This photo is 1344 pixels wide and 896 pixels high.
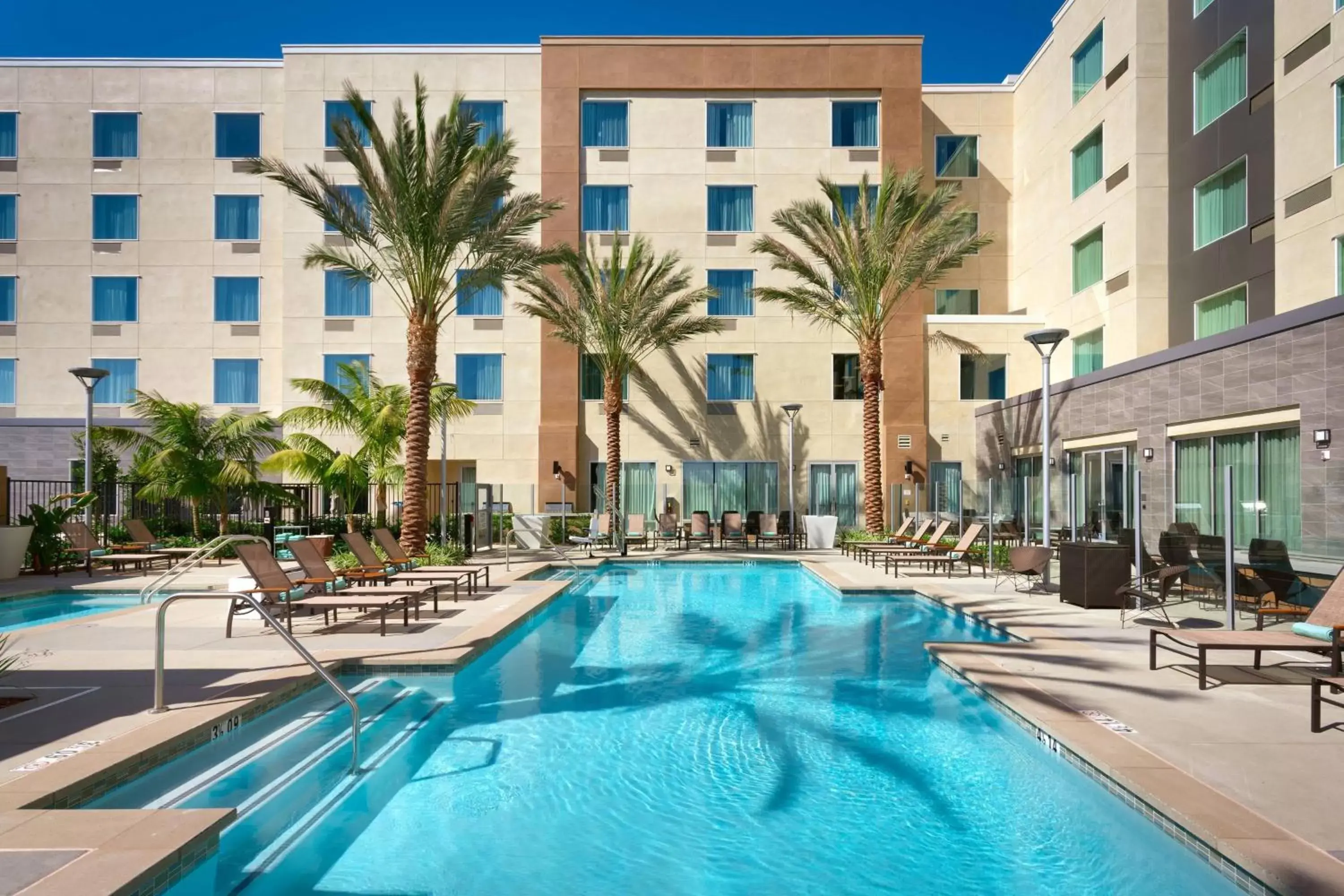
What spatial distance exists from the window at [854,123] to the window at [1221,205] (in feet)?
33.5

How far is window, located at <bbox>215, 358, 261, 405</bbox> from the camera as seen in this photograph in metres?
27.1

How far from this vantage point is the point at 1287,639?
7.00 meters

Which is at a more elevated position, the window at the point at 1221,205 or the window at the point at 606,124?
the window at the point at 606,124

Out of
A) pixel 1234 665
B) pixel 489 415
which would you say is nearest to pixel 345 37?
pixel 489 415

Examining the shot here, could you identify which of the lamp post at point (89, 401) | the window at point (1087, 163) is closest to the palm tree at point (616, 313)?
the lamp post at point (89, 401)

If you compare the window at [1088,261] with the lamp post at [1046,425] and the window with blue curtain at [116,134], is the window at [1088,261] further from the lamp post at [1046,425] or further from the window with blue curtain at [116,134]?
the window with blue curtain at [116,134]

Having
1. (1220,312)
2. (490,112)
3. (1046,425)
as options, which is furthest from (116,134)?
(1220,312)

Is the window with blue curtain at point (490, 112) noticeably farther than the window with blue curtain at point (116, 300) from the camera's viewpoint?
No

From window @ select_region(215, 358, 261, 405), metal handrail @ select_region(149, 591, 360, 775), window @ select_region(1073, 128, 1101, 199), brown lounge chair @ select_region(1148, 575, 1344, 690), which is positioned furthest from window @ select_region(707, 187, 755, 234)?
metal handrail @ select_region(149, 591, 360, 775)

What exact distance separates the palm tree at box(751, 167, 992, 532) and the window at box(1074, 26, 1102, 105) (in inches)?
186

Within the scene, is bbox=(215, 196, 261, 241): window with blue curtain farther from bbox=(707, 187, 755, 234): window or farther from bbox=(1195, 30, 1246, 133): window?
bbox=(1195, 30, 1246, 133): window

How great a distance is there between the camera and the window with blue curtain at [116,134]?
89.0ft

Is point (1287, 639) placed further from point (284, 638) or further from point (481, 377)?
point (481, 377)

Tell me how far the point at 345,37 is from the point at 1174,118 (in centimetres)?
2408
